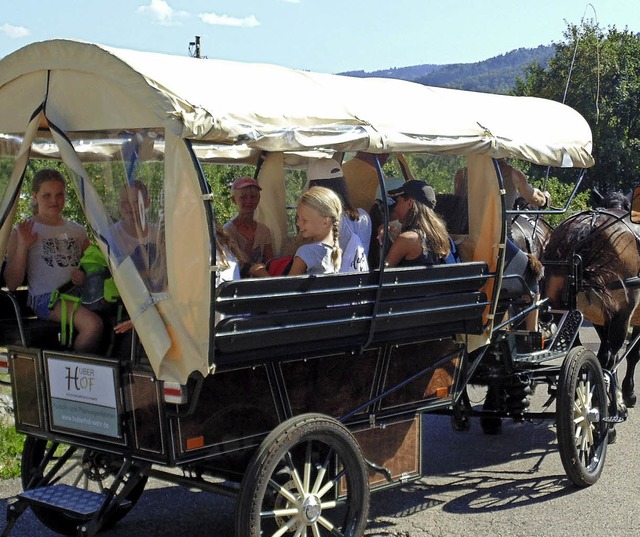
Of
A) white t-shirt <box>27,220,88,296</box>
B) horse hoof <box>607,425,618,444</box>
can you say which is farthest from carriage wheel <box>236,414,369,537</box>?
horse hoof <box>607,425,618,444</box>

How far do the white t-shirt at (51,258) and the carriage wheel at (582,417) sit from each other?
3.19m

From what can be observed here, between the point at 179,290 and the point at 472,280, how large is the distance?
1993 mm

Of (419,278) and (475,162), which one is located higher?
(475,162)

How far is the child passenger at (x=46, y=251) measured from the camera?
5.14 meters

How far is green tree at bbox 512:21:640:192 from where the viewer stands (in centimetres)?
2125

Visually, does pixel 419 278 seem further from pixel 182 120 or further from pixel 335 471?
pixel 182 120

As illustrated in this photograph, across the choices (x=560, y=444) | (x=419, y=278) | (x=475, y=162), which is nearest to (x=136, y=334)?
(x=419, y=278)

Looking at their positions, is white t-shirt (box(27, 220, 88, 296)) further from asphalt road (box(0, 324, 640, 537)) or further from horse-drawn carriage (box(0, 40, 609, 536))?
asphalt road (box(0, 324, 640, 537))

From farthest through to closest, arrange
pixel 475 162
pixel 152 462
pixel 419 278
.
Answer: pixel 475 162
pixel 419 278
pixel 152 462

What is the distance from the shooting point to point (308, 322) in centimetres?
474

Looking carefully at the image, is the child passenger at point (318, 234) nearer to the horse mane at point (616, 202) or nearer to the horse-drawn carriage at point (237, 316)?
the horse-drawn carriage at point (237, 316)

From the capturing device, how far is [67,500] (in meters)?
4.77

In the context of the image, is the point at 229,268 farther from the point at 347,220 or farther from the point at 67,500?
the point at 67,500

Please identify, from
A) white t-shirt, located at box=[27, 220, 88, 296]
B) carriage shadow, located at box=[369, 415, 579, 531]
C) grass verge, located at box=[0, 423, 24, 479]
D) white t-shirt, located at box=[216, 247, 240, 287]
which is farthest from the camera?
grass verge, located at box=[0, 423, 24, 479]
